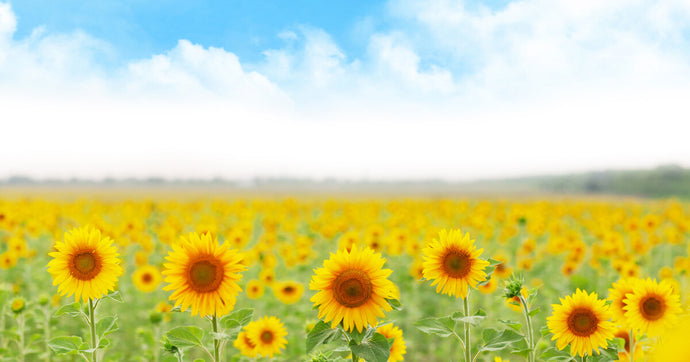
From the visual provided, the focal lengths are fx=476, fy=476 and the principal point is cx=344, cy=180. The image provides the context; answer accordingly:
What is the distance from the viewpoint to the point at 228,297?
2.44 meters

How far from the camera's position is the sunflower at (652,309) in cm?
296

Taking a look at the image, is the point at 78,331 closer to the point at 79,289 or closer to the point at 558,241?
the point at 79,289

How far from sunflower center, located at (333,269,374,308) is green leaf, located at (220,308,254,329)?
0.58 metres

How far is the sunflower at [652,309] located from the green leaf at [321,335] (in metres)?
1.90

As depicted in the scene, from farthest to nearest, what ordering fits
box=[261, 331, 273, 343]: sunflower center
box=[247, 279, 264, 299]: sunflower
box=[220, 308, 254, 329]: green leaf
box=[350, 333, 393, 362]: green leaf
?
box=[247, 279, 264, 299]: sunflower
box=[261, 331, 273, 343]: sunflower center
box=[220, 308, 254, 329]: green leaf
box=[350, 333, 393, 362]: green leaf

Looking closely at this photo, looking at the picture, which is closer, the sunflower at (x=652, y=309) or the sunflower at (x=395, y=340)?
the sunflower at (x=652, y=309)

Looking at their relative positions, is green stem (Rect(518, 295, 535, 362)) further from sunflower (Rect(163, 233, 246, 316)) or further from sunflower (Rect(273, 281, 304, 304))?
sunflower (Rect(273, 281, 304, 304))

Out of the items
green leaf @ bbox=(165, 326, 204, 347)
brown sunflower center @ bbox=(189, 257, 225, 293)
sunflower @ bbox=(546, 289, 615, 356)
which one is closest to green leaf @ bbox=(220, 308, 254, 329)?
green leaf @ bbox=(165, 326, 204, 347)

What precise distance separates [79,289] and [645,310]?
3471 millimetres

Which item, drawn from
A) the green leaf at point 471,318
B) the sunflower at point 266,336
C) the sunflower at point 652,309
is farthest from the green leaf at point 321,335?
the sunflower at point 652,309

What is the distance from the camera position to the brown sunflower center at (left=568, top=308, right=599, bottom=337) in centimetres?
270

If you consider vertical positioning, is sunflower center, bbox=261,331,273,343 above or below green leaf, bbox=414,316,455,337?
below

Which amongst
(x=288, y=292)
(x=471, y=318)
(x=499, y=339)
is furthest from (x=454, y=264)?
(x=288, y=292)

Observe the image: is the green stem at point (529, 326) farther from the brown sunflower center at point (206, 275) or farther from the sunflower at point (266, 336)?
the sunflower at point (266, 336)
